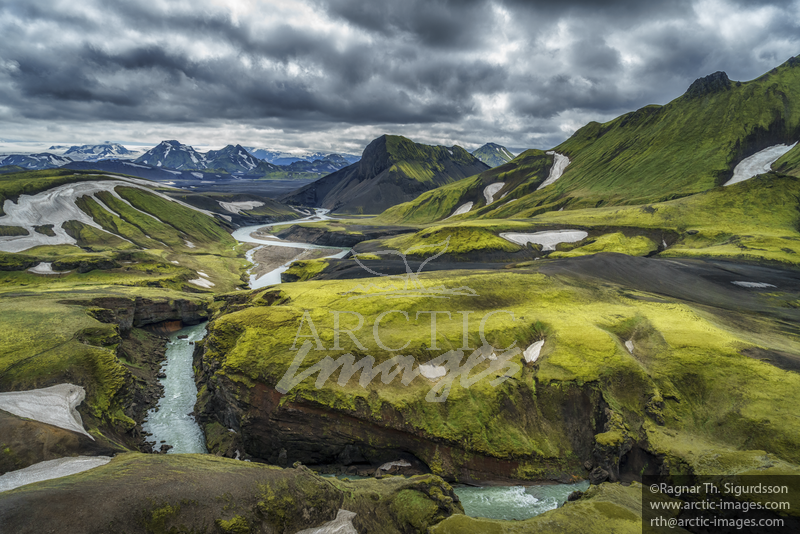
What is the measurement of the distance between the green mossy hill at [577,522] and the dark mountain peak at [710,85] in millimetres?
209157

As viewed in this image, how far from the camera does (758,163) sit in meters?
124

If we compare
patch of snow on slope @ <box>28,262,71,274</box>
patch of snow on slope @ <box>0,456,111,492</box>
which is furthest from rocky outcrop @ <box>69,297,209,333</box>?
patch of snow on slope @ <box>0,456,111,492</box>

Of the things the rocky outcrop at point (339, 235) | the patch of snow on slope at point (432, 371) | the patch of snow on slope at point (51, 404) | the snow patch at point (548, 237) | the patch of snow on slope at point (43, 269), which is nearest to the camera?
the patch of snow on slope at point (51, 404)

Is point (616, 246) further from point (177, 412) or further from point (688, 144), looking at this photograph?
point (177, 412)

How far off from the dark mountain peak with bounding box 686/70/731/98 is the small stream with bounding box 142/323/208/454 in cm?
22446

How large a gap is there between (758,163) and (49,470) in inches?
7412

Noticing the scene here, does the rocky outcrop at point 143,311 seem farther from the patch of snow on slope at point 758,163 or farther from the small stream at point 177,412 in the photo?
the patch of snow on slope at point 758,163

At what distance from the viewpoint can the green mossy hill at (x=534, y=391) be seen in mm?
29062

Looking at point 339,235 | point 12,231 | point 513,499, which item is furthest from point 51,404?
point 339,235

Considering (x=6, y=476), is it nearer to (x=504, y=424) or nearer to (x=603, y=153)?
(x=504, y=424)

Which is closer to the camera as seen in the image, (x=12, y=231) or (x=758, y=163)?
(x=12, y=231)

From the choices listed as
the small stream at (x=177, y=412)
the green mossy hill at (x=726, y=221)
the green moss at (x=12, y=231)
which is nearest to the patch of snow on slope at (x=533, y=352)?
the small stream at (x=177, y=412)

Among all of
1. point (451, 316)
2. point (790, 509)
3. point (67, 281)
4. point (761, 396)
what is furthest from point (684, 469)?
point (67, 281)

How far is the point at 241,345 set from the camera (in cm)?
4038
